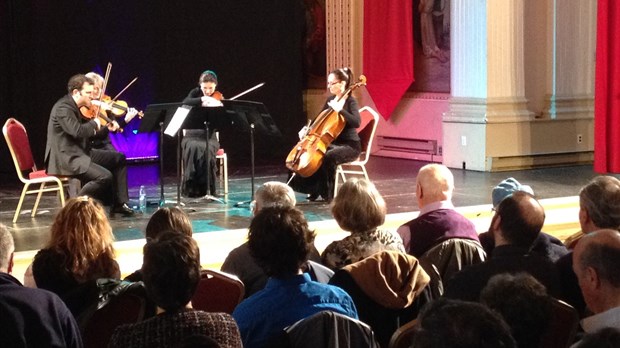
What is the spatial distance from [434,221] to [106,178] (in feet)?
13.3

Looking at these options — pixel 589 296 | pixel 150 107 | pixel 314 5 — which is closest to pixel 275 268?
pixel 589 296

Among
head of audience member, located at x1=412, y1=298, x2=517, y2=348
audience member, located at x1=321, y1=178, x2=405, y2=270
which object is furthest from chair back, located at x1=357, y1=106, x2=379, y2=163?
head of audience member, located at x1=412, y1=298, x2=517, y2=348

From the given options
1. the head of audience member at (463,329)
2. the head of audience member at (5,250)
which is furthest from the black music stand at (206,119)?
the head of audience member at (463,329)

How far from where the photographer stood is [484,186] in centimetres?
931

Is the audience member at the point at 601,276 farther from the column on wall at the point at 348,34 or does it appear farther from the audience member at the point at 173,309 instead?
the column on wall at the point at 348,34

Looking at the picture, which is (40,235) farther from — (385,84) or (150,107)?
(385,84)

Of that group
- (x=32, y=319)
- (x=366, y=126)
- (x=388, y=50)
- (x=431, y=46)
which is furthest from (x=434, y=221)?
(x=388, y=50)

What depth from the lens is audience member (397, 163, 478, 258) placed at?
4141 mm

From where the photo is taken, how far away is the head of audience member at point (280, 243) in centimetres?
298

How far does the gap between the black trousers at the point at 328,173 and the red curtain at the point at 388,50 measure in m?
3.72

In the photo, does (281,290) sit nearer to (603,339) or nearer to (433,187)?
(603,339)

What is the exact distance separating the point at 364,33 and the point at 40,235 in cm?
664

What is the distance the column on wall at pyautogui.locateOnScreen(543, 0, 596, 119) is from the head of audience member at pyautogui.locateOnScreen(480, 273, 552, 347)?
29.8 ft

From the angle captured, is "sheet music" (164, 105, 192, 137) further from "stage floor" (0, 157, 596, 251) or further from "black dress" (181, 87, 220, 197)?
"black dress" (181, 87, 220, 197)
